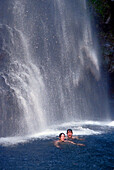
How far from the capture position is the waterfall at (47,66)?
12977 mm

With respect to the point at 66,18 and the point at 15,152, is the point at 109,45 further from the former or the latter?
the point at 15,152

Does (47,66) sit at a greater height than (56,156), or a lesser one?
greater

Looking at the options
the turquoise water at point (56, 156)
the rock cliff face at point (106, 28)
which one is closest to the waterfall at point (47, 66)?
the rock cliff face at point (106, 28)

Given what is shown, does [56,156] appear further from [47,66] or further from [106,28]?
[106,28]

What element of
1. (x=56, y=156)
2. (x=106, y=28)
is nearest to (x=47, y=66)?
(x=106, y=28)

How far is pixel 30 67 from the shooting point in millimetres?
15508

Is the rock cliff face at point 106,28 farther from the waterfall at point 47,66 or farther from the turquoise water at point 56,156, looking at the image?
the turquoise water at point 56,156

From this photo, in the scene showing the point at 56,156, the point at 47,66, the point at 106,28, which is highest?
the point at 106,28

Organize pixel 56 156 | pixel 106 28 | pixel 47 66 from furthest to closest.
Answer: pixel 106 28, pixel 47 66, pixel 56 156

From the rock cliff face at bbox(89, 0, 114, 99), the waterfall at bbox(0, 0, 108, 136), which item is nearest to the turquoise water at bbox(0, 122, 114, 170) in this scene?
the waterfall at bbox(0, 0, 108, 136)

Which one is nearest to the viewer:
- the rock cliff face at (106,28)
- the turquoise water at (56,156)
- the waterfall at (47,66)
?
the turquoise water at (56,156)

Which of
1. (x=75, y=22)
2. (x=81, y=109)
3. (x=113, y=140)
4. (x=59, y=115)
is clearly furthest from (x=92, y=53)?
(x=113, y=140)

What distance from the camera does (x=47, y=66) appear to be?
762 inches

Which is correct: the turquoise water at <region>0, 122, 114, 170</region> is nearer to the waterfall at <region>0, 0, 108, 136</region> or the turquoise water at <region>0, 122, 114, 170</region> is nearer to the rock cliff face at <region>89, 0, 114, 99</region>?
the waterfall at <region>0, 0, 108, 136</region>
